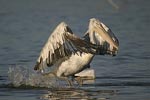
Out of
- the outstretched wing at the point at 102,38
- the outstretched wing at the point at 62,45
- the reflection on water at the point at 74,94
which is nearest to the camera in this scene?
the reflection on water at the point at 74,94

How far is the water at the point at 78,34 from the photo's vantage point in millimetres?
11742

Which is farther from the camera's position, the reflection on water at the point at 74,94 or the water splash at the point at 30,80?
the water splash at the point at 30,80

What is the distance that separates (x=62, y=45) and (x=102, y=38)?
2.78ft

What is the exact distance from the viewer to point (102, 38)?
12469mm

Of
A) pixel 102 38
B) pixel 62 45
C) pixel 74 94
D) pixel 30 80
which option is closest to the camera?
pixel 74 94

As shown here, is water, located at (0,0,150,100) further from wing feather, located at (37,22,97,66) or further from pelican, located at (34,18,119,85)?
wing feather, located at (37,22,97,66)

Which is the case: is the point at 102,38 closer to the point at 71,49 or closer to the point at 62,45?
the point at 71,49

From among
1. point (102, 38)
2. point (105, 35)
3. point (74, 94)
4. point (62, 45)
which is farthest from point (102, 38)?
point (74, 94)

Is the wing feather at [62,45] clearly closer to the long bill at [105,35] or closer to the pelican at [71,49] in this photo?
the pelican at [71,49]

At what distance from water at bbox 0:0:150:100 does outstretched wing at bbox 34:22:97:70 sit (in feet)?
1.98

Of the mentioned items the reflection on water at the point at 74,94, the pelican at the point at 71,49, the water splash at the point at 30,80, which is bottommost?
the reflection on water at the point at 74,94

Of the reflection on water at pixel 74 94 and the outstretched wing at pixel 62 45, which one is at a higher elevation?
the outstretched wing at pixel 62 45

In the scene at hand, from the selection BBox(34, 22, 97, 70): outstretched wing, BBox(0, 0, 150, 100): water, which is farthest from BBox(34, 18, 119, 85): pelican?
BBox(0, 0, 150, 100): water

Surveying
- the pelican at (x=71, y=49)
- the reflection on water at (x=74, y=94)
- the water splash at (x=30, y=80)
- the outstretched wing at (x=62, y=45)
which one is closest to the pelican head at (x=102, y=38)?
the pelican at (x=71, y=49)
